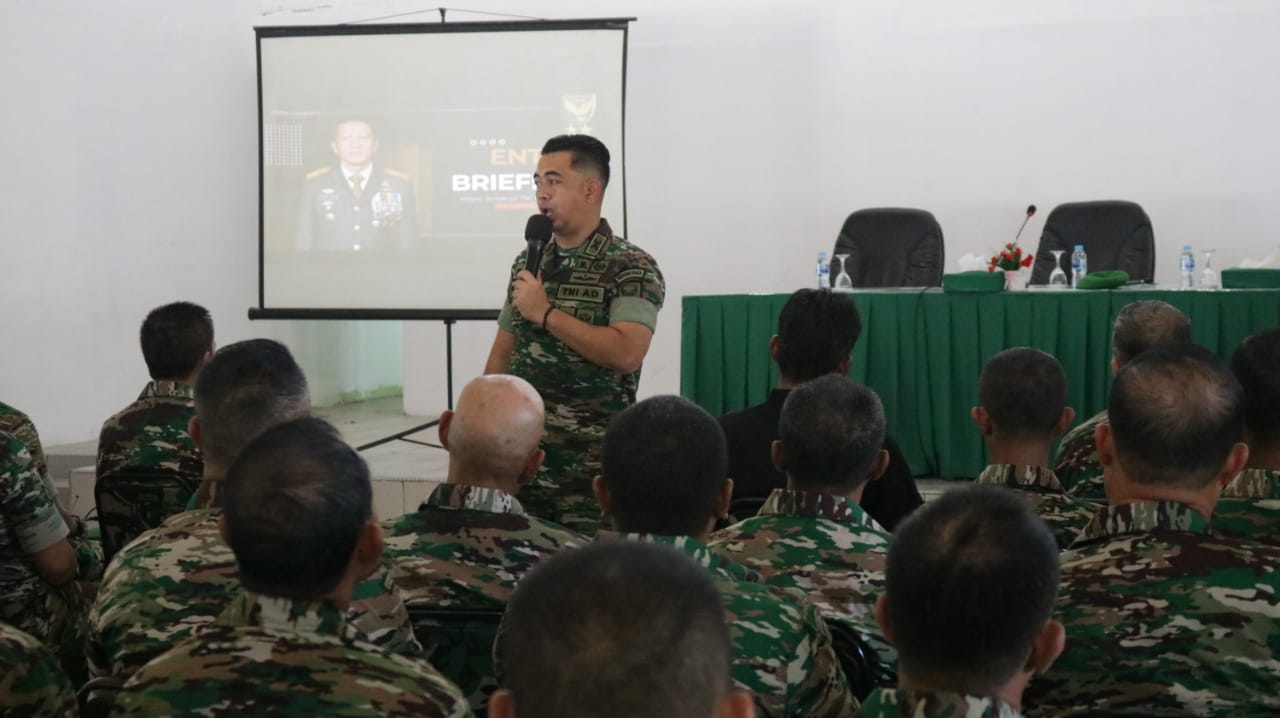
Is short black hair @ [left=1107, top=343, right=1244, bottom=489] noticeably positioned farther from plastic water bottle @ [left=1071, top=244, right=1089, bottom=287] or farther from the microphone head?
plastic water bottle @ [left=1071, top=244, right=1089, bottom=287]

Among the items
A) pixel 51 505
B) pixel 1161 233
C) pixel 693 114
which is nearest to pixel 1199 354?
pixel 51 505

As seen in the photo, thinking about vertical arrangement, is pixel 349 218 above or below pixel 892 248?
above

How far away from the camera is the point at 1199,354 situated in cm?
188

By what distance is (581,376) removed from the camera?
3.00 m

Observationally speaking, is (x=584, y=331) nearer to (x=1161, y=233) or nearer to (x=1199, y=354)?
(x=1199, y=354)

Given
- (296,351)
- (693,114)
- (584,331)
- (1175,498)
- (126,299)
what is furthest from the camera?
(296,351)

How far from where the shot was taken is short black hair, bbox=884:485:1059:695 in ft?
3.73

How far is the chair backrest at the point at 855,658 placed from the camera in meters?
1.66

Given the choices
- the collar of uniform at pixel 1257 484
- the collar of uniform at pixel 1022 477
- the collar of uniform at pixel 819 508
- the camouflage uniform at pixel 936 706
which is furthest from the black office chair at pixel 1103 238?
the camouflage uniform at pixel 936 706

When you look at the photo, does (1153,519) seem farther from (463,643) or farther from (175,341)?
(175,341)

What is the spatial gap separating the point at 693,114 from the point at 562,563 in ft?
22.4

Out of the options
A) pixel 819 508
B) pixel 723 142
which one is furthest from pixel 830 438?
pixel 723 142

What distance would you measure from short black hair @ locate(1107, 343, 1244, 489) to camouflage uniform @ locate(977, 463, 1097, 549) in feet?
1.05

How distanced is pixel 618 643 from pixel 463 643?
900mm
